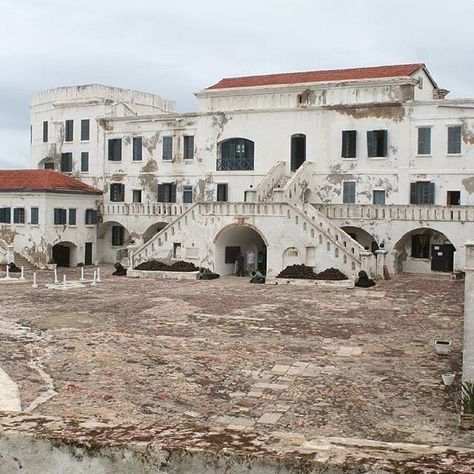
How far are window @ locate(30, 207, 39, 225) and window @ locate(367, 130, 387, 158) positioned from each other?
21.6m

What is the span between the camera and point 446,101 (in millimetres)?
39812

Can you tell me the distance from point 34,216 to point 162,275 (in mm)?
11207

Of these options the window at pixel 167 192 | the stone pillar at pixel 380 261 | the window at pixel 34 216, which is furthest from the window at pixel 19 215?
the stone pillar at pixel 380 261

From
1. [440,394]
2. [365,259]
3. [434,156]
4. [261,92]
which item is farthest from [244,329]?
[261,92]

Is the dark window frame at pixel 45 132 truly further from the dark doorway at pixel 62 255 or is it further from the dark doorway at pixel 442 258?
the dark doorway at pixel 442 258

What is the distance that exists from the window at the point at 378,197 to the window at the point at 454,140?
461 centimetres

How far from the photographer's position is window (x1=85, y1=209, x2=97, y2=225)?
48188mm

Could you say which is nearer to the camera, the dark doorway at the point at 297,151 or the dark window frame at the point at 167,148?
the dark doorway at the point at 297,151

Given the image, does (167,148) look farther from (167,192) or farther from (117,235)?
(117,235)

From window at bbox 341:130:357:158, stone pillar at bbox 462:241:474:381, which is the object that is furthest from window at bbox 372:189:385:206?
stone pillar at bbox 462:241:474:381

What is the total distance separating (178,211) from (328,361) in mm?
29813

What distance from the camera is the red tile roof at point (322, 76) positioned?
4325 cm

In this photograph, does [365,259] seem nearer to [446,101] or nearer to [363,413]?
[446,101]

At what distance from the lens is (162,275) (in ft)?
130
